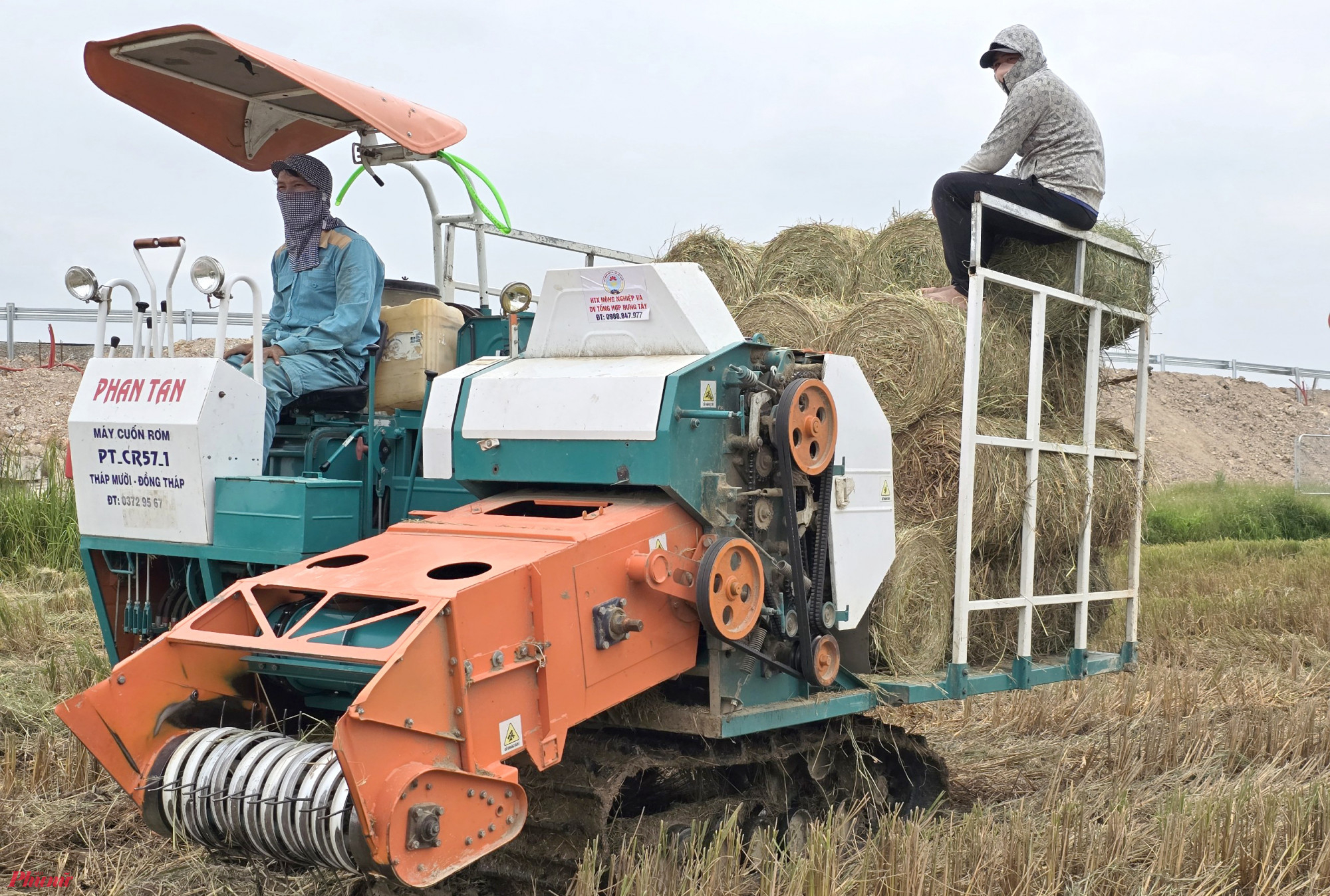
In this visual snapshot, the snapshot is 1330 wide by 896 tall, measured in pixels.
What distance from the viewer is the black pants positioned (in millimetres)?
6664

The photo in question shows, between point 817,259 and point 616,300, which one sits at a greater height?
point 817,259

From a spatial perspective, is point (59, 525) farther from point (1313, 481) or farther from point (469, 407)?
point (1313, 481)

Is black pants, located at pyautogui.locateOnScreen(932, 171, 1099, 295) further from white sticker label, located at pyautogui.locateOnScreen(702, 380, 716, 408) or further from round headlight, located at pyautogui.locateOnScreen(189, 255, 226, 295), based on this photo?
round headlight, located at pyautogui.locateOnScreen(189, 255, 226, 295)

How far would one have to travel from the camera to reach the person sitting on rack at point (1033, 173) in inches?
263

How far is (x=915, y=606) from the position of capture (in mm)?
5922

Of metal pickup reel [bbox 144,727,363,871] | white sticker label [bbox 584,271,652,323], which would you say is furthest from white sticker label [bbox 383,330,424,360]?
metal pickup reel [bbox 144,727,363,871]

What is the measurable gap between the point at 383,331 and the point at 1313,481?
23.6 meters

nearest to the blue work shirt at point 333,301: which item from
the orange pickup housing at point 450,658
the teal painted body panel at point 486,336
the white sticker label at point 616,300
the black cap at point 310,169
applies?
the black cap at point 310,169

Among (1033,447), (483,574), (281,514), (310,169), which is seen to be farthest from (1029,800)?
(310,169)

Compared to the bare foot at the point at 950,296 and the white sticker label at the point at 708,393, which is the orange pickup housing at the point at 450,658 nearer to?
the white sticker label at the point at 708,393

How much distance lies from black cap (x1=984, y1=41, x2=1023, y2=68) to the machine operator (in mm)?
3320

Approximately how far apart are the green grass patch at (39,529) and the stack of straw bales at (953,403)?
7586 millimetres

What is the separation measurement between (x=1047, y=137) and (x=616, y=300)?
2.79 metres

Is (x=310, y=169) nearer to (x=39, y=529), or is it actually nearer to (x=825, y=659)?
(x=825, y=659)
